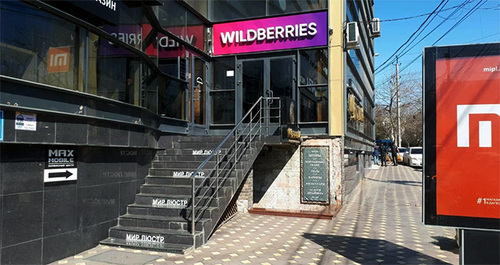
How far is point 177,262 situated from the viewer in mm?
5203

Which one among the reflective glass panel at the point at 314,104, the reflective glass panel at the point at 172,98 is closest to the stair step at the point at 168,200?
the reflective glass panel at the point at 172,98

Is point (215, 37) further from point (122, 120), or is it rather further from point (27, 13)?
point (27, 13)

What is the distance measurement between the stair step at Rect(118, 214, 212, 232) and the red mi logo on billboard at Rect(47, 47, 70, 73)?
275cm

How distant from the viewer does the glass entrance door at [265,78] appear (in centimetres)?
990

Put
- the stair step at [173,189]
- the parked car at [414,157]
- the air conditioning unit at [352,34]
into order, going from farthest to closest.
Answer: the parked car at [414,157]
the air conditioning unit at [352,34]
the stair step at [173,189]

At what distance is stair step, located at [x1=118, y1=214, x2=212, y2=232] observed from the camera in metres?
6.05

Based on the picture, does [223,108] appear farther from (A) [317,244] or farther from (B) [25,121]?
(B) [25,121]

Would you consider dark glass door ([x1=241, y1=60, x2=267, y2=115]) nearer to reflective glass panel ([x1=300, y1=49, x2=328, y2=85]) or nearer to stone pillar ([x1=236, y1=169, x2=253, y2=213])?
reflective glass panel ([x1=300, y1=49, x2=328, y2=85])

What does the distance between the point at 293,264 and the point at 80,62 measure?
4.41 meters

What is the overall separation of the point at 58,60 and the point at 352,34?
7104mm

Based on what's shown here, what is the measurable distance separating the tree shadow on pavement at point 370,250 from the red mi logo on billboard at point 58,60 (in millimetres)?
5005

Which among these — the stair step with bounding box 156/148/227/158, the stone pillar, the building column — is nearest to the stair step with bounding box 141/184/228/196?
the stair step with bounding box 156/148/227/158

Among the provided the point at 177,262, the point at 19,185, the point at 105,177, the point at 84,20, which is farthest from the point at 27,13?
the point at 177,262

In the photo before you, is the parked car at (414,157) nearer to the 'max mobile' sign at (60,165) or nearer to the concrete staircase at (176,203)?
the concrete staircase at (176,203)
